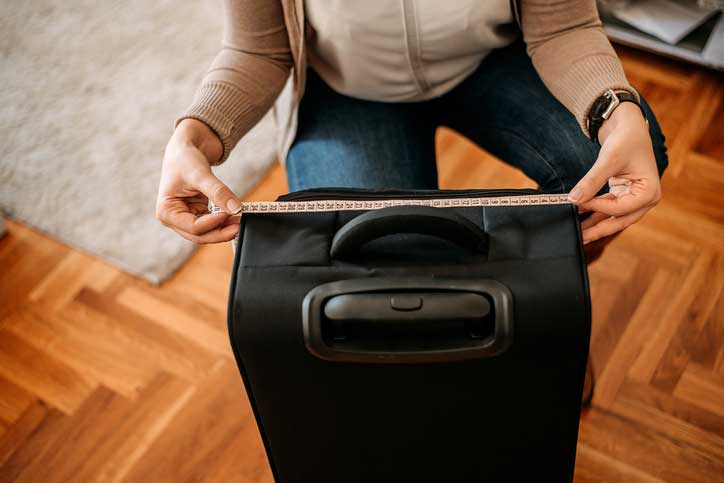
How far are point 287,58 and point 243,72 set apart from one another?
9 centimetres

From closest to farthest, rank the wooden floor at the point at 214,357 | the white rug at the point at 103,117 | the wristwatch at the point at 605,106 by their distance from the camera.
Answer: the wristwatch at the point at 605,106, the wooden floor at the point at 214,357, the white rug at the point at 103,117

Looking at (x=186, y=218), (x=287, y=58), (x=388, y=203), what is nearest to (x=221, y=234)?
(x=186, y=218)

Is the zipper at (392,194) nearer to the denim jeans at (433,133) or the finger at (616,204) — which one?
the finger at (616,204)

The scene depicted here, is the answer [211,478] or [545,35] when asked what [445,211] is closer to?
[545,35]

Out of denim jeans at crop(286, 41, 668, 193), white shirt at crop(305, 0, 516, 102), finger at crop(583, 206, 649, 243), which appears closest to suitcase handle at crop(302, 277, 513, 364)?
finger at crop(583, 206, 649, 243)

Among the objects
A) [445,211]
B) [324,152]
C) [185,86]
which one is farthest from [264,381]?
[185,86]

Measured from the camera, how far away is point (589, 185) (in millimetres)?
721

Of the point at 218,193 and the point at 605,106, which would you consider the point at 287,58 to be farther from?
the point at 605,106

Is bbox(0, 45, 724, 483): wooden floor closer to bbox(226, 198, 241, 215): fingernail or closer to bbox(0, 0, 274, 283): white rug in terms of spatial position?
bbox(0, 0, 274, 283): white rug

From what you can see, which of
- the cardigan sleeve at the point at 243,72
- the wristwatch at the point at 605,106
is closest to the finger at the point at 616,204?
the wristwatch at the point at 605,106

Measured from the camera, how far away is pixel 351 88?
1012 mm

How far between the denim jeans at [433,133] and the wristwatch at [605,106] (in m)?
0.07

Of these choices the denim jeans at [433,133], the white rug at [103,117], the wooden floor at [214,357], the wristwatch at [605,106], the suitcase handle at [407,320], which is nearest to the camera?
the suitcase handle at [407,320]

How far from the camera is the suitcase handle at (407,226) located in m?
0.64
